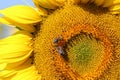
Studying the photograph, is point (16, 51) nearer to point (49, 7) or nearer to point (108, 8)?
point (49, 7)

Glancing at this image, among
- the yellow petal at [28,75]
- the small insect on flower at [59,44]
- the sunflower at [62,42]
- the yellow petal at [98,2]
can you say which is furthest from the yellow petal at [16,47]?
the yellow petal at [98,2]

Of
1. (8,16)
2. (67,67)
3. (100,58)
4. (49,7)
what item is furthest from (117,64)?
(8,16)

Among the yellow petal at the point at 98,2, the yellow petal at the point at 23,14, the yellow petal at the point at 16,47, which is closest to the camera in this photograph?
the yellow petal at the point at 98,2

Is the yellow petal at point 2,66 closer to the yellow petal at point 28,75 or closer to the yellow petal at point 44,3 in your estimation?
the yellow petal at point 28,75

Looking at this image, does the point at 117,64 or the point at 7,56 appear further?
the point at 7,56

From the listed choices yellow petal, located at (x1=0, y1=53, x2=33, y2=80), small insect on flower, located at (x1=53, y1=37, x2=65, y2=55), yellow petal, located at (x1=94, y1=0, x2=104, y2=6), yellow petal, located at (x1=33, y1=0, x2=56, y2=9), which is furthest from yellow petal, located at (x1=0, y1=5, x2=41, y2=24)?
yellow petal, located at (x1=94, y1=0, x2=104, y2=6)

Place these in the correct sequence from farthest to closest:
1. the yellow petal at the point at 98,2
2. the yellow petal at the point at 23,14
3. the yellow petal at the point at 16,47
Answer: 1. the yellow petal at the point at 16,47
2. the yellow petal at the point at 23,14
3. the yellow petal at the point at 98,2

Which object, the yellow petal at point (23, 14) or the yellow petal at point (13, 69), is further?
the yellow petal at point (13, 69)
